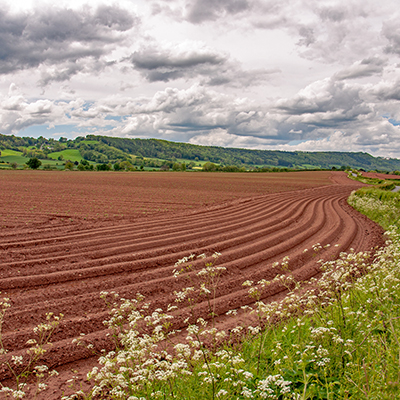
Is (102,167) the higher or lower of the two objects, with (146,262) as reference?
higher

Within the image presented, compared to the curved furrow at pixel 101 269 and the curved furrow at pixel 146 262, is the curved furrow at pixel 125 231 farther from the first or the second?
the curved furrow at pixel 101 269

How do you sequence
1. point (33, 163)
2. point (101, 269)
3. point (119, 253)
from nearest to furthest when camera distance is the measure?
point (101, 269)
point (119, 253)
point (33, 163)

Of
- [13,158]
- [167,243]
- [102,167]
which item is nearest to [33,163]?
[102,167]

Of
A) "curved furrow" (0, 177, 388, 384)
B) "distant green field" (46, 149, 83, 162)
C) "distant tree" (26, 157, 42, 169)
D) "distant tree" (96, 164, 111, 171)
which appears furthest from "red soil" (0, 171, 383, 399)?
"distant green field" (46, 149, 83, 162)

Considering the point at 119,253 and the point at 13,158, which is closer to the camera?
the point at 119,253

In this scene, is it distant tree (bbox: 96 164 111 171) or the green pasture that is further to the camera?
the green pasture

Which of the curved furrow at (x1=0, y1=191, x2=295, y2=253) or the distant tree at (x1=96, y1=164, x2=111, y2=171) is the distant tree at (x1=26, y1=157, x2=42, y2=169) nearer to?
the distant tree at (x1=96, y1=164, x2=111, y2=171)

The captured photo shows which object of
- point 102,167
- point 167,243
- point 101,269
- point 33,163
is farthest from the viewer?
point 102,167

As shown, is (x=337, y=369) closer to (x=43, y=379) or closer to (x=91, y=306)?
(x=43, y=379)

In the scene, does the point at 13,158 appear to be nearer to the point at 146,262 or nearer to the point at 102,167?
the point at 102,167

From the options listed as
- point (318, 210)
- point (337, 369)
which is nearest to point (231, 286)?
point (337, 369)

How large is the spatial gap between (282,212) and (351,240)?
744 cm

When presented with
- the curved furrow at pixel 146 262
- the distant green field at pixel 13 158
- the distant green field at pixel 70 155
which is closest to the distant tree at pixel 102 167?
the distant green field at pixel 13 158

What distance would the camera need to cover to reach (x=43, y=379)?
5.65m
